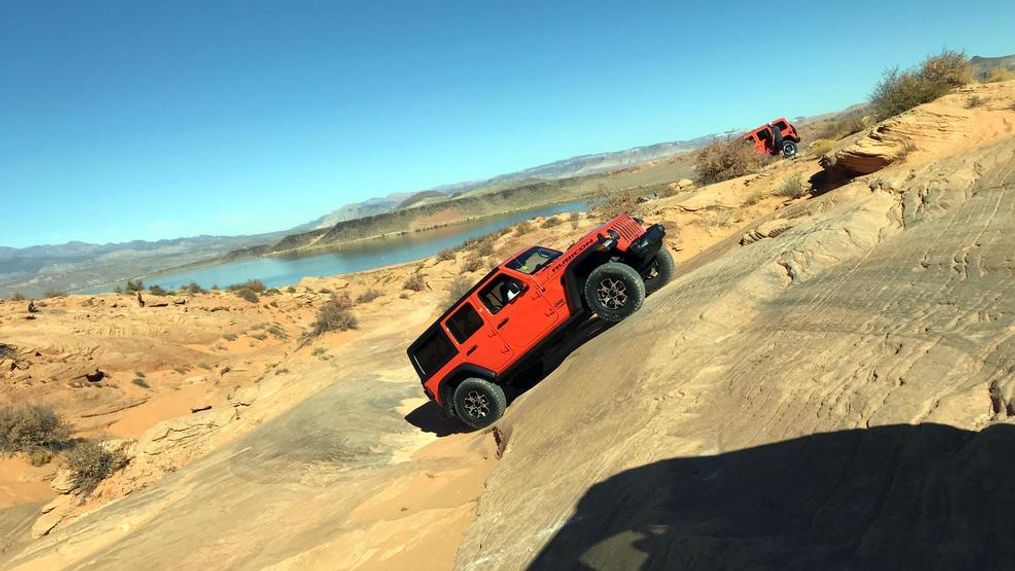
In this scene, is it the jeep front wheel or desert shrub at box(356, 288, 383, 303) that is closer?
the jeep front wheel

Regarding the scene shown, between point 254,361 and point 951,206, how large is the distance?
22859 mm

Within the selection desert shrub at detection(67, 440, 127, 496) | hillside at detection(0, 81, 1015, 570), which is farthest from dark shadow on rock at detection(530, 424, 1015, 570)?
desert shrub at detection(67, 440, 127, 496)

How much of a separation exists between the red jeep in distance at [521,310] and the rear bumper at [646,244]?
0.05ft

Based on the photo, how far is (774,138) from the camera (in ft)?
83.3

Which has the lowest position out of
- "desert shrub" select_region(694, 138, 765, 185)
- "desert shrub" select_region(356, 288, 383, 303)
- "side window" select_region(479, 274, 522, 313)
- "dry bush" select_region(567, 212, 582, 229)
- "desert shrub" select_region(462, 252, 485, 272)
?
"desert shrub" select_region(356, 288, 383, 303)

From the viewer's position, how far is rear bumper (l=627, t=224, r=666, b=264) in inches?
294

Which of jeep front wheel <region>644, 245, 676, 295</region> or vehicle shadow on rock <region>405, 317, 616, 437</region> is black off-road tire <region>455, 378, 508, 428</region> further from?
jeep front wheel <region>644, 245, 676, 295</region>

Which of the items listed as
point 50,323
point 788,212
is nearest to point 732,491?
point 788,212

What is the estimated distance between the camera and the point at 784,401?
12.4 feet

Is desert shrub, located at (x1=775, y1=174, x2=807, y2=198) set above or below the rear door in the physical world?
above

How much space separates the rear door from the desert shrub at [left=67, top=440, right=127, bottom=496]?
8.15 metres

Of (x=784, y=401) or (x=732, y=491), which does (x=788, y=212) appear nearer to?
(x=784, y=401)

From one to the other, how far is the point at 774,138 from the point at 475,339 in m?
23.2

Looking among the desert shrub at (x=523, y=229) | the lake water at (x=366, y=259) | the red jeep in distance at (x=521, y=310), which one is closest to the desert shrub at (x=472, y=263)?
the desert shrub at (x=523, y=229)
